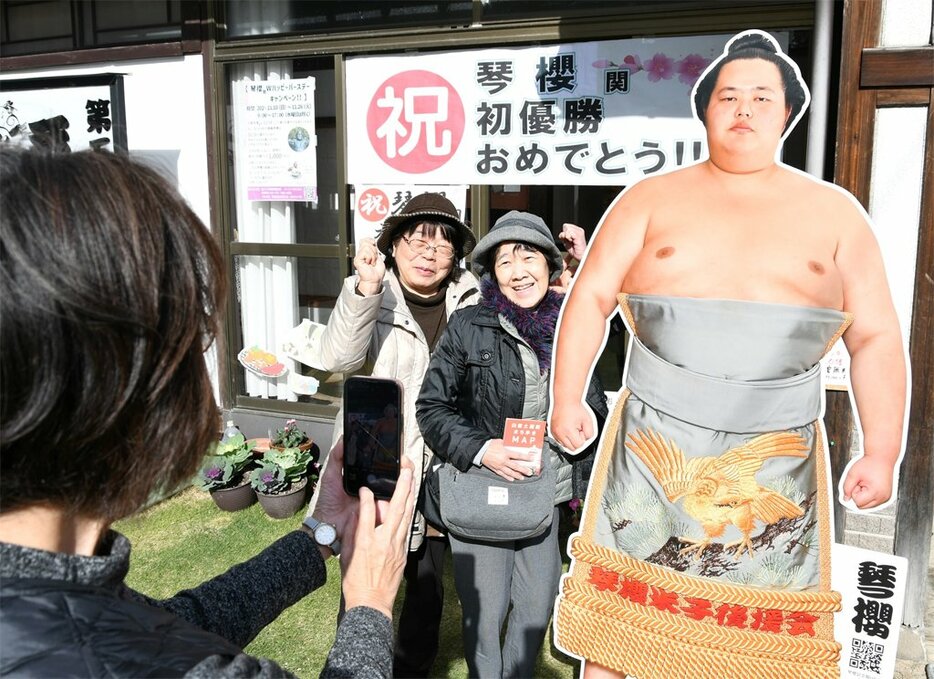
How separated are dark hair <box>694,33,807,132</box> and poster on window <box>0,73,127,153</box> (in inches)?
142

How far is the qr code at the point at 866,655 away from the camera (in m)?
2.44

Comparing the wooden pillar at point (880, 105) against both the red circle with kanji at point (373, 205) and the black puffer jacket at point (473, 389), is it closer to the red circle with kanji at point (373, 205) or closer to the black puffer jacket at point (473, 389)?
the black puffer jacket at point (473, 389)

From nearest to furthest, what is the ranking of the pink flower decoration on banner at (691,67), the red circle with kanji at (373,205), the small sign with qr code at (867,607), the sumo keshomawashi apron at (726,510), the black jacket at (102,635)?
the black jacket at (102,635) → the sumo keshomawashi apron at (726,510) → the small sign with qr code at (867,607) → the pink flower decoration on banner at (691,67) → the red circle with kanji at (373,205)

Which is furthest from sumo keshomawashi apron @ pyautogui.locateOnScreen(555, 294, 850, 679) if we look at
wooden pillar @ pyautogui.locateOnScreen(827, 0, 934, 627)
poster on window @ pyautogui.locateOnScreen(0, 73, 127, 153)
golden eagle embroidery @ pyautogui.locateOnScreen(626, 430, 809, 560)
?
poster on window @ pyautogui.locateOnScreen(0, 73, 127, 153)

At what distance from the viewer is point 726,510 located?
2244 mm

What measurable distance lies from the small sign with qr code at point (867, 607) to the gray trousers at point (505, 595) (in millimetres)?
975

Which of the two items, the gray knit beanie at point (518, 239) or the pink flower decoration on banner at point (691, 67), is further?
the pink flower decoration on banner at point (691, 67)

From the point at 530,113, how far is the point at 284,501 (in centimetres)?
262

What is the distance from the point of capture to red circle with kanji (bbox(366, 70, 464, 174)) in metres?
3.88

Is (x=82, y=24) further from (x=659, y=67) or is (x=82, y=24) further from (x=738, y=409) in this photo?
(x=738, y=409)

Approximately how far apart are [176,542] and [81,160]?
3686 mm

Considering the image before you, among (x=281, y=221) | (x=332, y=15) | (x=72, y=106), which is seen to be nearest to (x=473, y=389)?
(x=281, y=221)

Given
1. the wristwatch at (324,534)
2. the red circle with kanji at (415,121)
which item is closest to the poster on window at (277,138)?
the red circle with kanji at (415,121)

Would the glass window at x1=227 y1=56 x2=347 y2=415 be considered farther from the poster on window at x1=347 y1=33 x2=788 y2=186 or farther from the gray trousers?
the gray trousers
